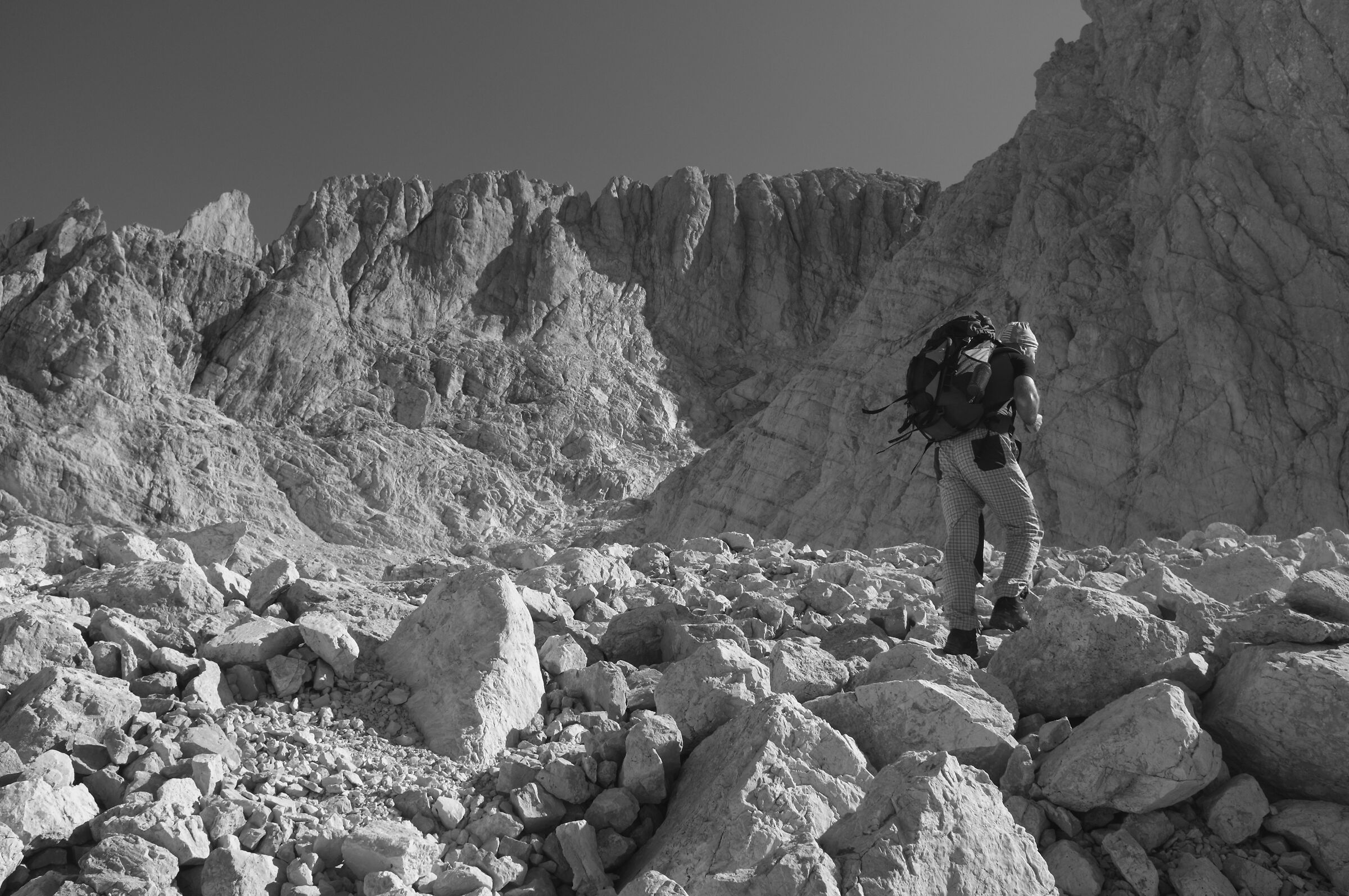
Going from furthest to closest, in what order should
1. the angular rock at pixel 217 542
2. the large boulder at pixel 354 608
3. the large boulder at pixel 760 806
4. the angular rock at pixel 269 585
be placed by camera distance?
the angular rock at pixel 217 542 < the angular rock at pixel 269 585 < the large boulder at pixel 354 608 < the large boulder at pixel 760 806

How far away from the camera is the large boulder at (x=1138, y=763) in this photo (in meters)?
3.16

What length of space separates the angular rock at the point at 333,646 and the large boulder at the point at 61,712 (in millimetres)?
763

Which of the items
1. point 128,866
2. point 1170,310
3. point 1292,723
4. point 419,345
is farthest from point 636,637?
point 419,345

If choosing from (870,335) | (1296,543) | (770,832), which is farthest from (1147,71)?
(770,832)

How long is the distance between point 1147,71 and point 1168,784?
41.2 meters

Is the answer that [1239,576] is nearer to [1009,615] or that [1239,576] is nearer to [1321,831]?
[1009,615]

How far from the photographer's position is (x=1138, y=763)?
3166 mm

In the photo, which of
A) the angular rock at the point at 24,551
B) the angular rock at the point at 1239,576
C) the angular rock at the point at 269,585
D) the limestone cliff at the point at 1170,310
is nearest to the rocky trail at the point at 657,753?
the angular rock at the point at 269,585

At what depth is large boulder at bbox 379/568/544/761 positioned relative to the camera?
154 inches

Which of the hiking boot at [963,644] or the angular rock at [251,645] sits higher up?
the angular rock at [251,645]

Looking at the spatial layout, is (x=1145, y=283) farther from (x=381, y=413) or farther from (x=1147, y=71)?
(x=381, y=413)

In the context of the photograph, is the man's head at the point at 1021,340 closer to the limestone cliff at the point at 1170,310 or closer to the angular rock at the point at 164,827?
the angular rock at the point at 164,827

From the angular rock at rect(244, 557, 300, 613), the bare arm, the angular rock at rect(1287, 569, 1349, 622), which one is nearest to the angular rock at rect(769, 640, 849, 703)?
the bare arm

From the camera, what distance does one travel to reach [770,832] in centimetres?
295
